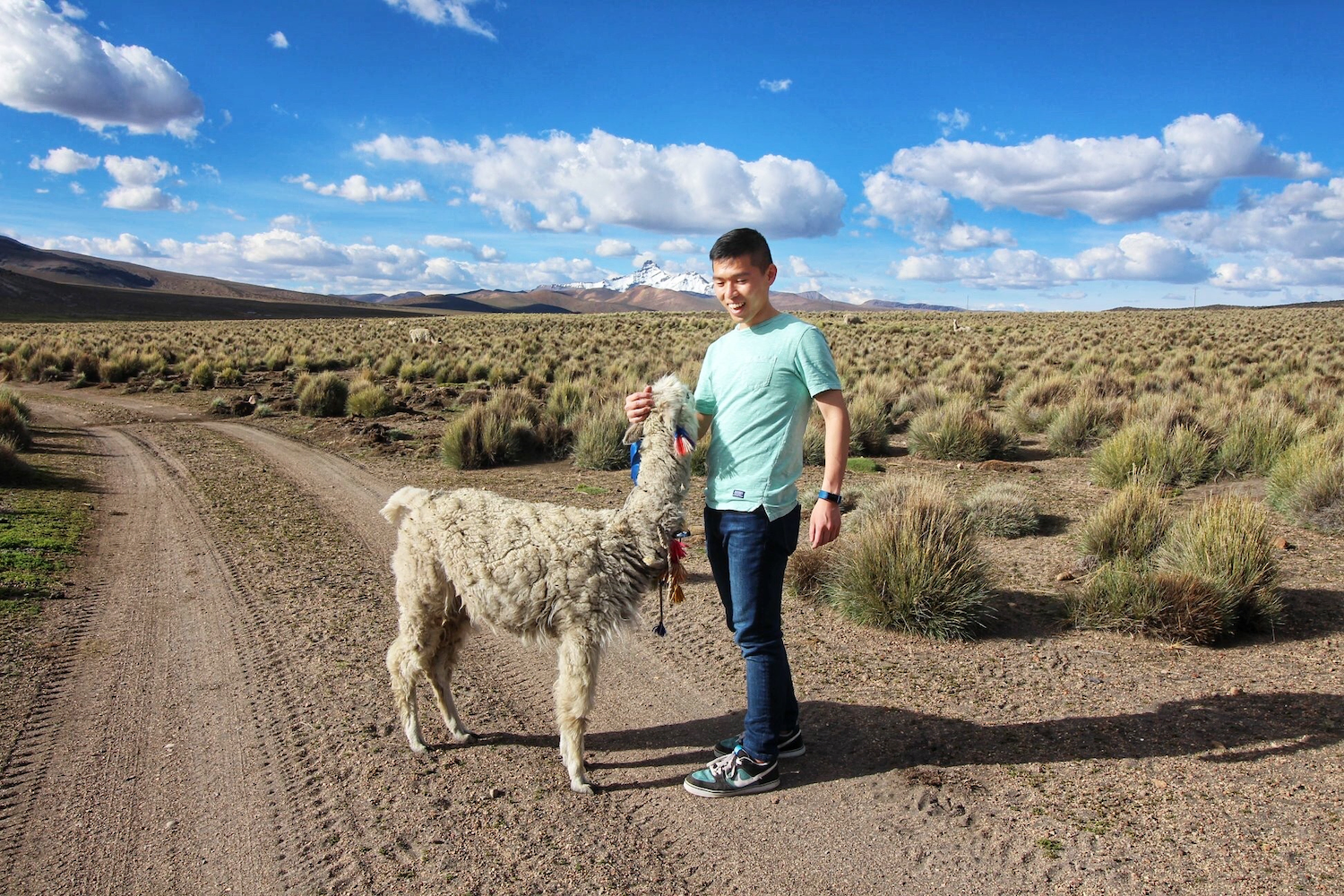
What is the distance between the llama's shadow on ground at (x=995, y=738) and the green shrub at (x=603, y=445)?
758 centimetres

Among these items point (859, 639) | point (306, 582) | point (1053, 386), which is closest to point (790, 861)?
point (859, 639)

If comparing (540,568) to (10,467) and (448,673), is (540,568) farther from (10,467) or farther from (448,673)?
(10,467)

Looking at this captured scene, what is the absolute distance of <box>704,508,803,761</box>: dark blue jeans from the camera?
3.24m

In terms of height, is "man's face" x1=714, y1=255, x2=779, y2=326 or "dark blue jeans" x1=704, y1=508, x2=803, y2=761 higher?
"man's face" x1=714, y1=255, x2=779, y2=326

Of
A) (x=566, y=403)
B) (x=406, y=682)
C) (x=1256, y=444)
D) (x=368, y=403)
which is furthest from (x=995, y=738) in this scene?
(x=368, y=403)

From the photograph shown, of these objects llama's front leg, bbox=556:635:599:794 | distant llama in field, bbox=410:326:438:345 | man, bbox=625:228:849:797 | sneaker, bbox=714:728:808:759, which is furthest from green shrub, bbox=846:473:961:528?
distant llama in field, bbox=410:326:438:345

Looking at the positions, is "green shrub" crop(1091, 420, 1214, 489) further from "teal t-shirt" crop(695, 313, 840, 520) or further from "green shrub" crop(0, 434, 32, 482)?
"green shrub" crop(0, 434, 32, 482)

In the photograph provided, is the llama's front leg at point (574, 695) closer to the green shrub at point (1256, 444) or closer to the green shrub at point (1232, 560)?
the green shrub at point (1232, 560)

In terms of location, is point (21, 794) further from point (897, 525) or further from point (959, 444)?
point (959, 444)

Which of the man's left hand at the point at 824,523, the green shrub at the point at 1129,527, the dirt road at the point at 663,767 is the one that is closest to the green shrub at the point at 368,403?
the dirt road at the point at 663,767

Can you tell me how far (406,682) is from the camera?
3812 millimetres

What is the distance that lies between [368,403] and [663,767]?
1465 cm

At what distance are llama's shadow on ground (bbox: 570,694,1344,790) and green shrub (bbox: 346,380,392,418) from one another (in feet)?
46.0

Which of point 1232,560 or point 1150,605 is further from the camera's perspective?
point 1232,560
